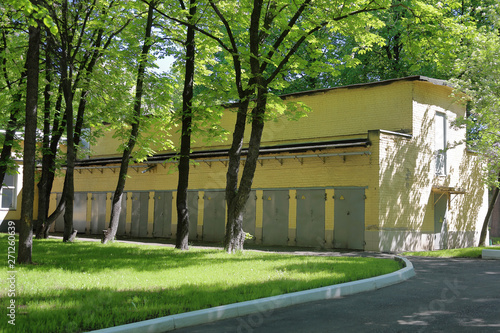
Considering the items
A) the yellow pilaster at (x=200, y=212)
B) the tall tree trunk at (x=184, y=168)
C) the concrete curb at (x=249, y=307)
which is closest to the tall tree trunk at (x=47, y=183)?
the tall tree trunk at (x=184, y=168)

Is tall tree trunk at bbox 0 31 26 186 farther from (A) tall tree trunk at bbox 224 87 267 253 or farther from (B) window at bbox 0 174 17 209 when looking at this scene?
(B) window at bbox 0 174 17 209

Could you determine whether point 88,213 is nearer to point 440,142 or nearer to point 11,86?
point 11,86

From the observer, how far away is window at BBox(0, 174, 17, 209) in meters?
34.4

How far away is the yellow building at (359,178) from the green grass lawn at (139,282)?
7227 mm

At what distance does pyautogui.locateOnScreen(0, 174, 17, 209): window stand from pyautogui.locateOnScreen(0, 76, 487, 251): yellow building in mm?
11302

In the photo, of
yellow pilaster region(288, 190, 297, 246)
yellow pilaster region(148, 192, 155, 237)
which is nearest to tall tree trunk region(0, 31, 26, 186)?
yellow pilaster region(148, 192, 155, 237)

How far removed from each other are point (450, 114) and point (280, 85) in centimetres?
1194

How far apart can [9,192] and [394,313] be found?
3224 centimetres

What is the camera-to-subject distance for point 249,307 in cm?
780

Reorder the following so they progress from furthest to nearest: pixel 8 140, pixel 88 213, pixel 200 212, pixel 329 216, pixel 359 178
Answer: pixel 88 213
pixel 200 212
pixel 329 216
pixel 359 178
pixel 8 140

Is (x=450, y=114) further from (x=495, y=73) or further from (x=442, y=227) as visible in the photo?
(x=442, y=227)

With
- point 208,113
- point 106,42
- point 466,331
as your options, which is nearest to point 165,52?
point 106,42

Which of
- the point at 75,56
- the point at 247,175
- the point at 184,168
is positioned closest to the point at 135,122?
the point at 184,168

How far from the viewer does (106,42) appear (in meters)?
20.9
